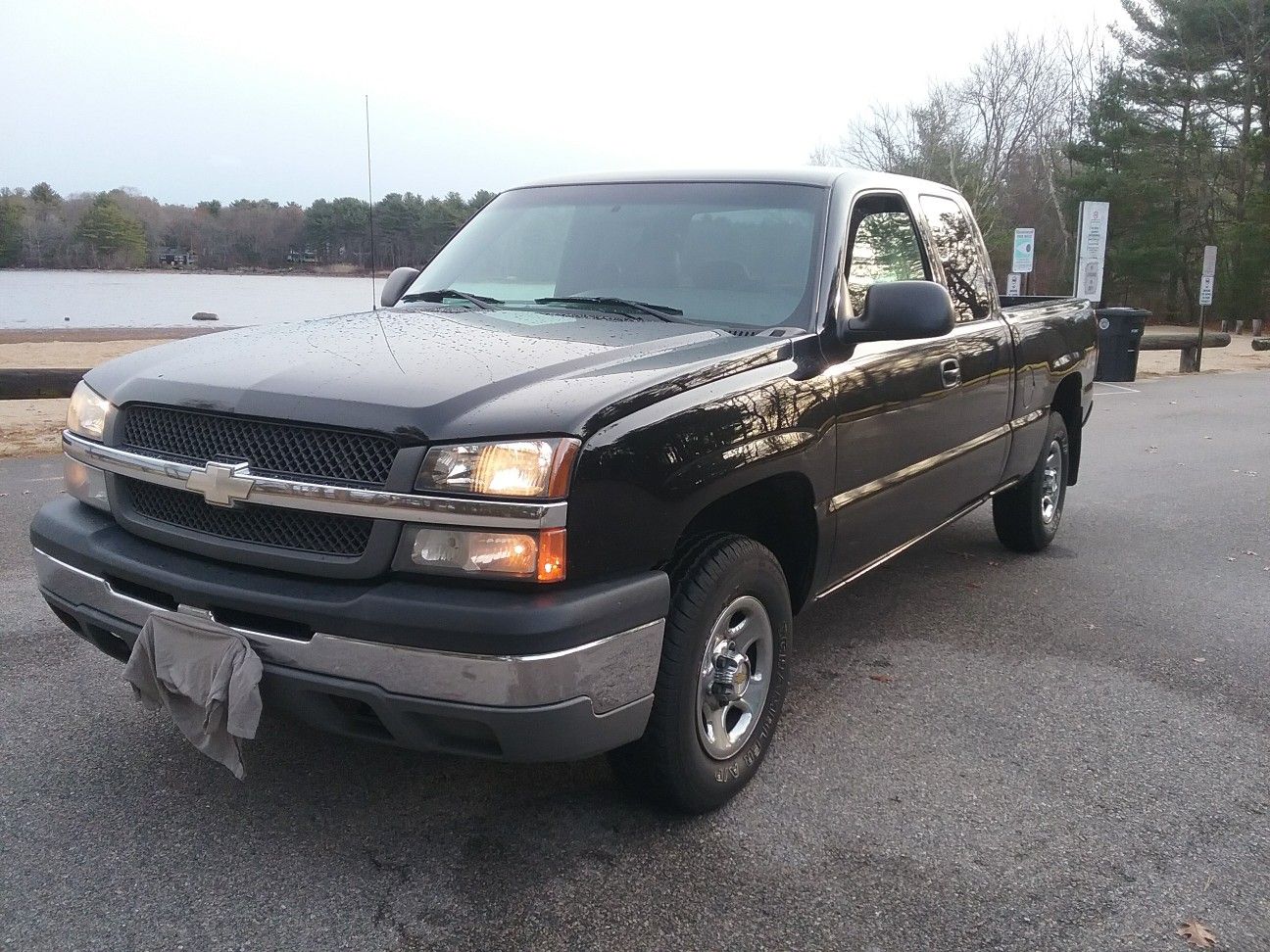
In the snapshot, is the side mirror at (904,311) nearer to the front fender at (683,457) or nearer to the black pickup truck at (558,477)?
the black pickup truck at (558,477)

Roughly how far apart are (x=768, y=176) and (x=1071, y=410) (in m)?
3.15

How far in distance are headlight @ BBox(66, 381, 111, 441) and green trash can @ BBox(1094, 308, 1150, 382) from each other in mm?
15079

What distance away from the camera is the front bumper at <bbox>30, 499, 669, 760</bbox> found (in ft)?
7.80

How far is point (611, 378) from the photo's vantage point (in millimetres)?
2732

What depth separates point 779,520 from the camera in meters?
3.50

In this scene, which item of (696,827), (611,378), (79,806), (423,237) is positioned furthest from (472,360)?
(423,237)

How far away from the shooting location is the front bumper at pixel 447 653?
2377 millimetres

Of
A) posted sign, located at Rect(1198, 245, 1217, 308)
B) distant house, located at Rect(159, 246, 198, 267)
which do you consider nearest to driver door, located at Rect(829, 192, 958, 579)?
posted sign, located at Rect(1198, 245, 1217, 308)

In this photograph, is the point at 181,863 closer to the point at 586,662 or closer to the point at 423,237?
the point at 586,662

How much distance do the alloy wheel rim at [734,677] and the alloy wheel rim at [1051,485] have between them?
325 centimetres

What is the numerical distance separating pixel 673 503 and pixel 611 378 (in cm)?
35

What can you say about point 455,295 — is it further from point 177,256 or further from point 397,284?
point 177,256

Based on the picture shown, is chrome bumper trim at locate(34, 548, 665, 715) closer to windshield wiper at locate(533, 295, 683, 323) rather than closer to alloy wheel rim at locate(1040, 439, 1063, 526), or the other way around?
windshield wiper at locate(533, 295, 683, 323)

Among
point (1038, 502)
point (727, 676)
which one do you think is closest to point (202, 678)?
point (727, 676)
